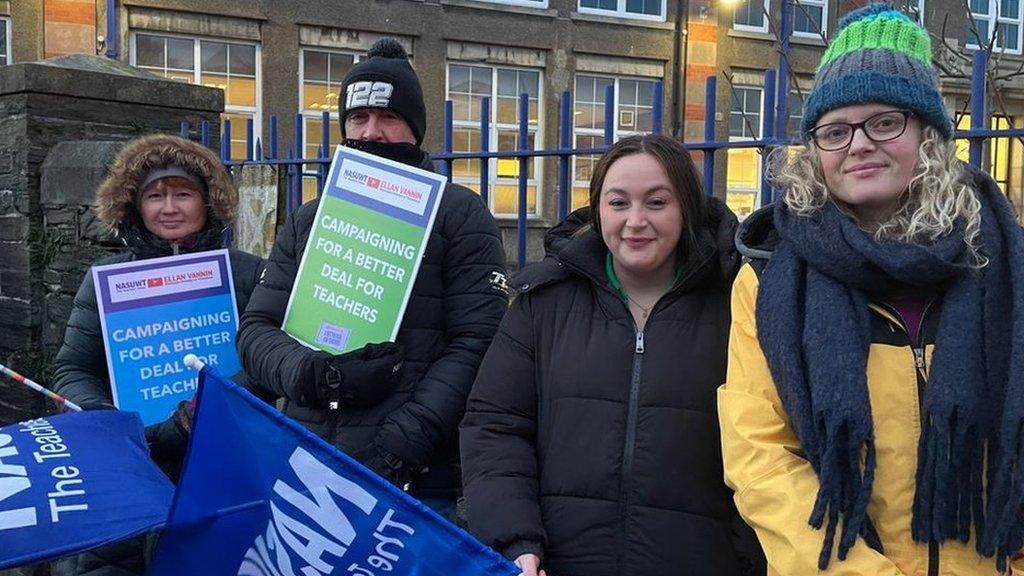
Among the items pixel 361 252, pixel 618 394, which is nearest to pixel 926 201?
pixel 618 394

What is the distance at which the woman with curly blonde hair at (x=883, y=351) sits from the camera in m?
1.55

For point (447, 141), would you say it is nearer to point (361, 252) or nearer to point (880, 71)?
point (361, 252)

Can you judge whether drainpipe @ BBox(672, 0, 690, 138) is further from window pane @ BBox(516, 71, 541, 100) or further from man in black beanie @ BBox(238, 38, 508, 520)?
man in black beanie @ BBox(238, 38, 508, 520)

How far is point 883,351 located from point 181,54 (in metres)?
13.0

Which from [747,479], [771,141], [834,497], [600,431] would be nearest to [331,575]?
[600,431]

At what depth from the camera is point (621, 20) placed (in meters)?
15.3

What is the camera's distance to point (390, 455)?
89.5 inches

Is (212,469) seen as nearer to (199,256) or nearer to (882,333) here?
(199,256)

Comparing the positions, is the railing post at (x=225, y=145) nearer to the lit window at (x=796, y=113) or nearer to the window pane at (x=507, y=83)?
the lit window at (x=796, y=113)

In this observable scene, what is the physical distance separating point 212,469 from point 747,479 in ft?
4.18

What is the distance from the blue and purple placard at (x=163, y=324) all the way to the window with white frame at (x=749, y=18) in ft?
47.5

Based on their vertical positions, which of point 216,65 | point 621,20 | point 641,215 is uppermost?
point 621,20

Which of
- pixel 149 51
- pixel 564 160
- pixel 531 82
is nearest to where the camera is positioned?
pixel 564 160

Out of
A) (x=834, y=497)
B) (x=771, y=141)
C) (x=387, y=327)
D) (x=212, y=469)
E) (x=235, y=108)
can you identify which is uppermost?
(x=235, y=108)
